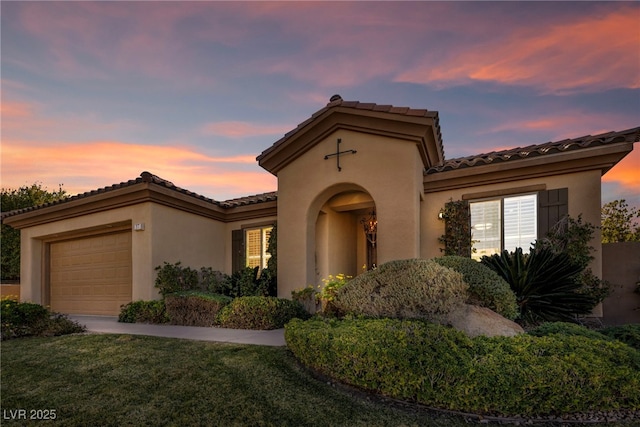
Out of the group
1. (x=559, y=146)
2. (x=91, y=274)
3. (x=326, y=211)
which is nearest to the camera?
(x=559, y=146)

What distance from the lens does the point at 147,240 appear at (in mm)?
10180

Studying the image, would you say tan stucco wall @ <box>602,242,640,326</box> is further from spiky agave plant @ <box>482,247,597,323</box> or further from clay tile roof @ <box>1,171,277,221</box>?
clay tile roof @ <box>1,171,277,221</box>

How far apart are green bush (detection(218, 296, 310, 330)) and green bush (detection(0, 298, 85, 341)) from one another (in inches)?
132

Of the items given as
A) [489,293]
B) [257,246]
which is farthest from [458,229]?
[257,246]

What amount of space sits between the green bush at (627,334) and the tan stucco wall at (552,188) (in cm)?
267

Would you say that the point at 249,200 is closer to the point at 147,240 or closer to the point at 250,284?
the point at 250,284

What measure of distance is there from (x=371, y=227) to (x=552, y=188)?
199 inches

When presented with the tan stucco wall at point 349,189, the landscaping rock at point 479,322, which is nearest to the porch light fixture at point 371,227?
the tan stucco wall at point 349,189

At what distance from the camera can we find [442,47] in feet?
29.5

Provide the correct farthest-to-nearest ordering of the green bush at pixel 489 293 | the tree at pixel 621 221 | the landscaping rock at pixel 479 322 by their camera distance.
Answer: the tree at pixel 621 221, the green bush at pixel 489 293, the landscaping rock at pixel 479 322

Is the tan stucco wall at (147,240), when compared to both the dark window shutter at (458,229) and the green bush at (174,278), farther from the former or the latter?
the dark window shutter at (458,229)

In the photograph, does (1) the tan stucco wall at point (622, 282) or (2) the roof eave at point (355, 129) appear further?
(2) the roof eave at point (355, 129)

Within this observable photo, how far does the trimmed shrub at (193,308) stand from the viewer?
8.82 meters

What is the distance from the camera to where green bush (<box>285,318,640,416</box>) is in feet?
10.9
